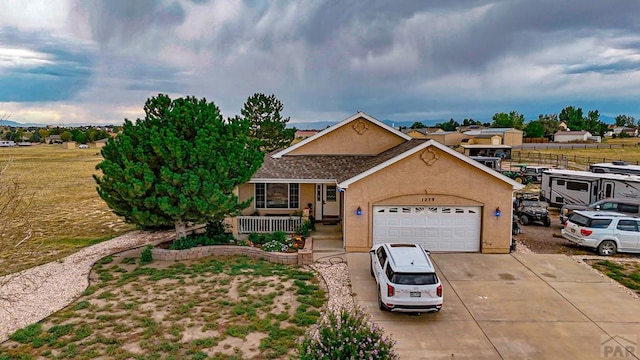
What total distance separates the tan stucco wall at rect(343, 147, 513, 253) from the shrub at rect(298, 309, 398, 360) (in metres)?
9.96

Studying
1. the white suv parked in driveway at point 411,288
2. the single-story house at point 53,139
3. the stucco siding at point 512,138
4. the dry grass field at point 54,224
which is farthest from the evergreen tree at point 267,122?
the single-story house at point 53,139

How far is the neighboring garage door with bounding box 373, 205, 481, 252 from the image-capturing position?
686 inches

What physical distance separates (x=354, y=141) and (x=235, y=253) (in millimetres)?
9526

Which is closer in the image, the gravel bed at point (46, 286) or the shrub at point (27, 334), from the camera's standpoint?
the shrub at point (27, 334)

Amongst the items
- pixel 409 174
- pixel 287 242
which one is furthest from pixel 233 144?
pixel 409 174

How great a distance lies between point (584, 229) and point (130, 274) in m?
18.1

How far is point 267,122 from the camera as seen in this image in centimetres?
4506

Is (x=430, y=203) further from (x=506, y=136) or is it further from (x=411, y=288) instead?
(x=506, y=136)

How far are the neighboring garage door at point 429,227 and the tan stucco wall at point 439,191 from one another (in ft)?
1.11

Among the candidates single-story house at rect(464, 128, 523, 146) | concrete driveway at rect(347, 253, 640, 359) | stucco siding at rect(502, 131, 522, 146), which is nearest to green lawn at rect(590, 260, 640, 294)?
concrete driveway at rect(347, 253, 640, 359)

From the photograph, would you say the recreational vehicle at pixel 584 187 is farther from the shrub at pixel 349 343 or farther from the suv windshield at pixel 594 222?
the shrub at pixel 349 343

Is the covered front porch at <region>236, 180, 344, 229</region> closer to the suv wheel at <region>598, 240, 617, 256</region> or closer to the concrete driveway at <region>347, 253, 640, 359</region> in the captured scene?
the concrete driveway at <region>347, 253, 640, 359</region>

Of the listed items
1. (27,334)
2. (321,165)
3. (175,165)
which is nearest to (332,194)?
(321,165)

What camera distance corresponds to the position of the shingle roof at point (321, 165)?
19.7 meters
